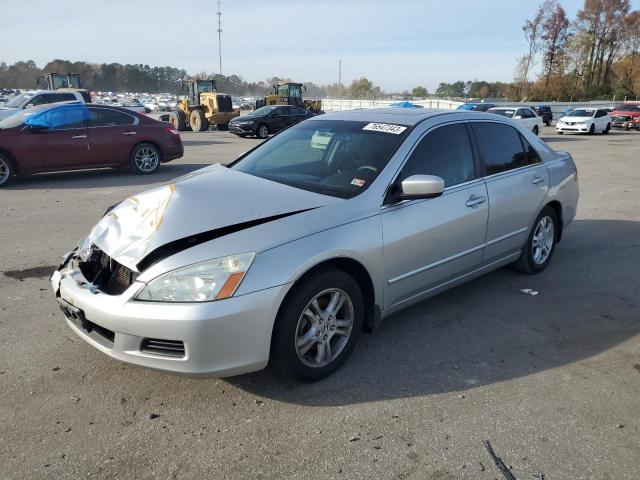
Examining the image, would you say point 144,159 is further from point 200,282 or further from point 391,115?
point 200,282

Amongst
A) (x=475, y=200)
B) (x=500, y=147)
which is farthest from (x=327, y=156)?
(x=500, y=147)

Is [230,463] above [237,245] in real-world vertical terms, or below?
below

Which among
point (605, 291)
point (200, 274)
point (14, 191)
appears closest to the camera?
point (200, 274)

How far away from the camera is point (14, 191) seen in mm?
9562

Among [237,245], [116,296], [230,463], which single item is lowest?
[230,463]

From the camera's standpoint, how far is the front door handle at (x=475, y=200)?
4098mm

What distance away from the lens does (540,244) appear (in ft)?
17.3

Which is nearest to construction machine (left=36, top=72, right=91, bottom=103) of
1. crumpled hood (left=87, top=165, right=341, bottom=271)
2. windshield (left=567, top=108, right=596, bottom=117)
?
windshield (left=567, top=108, right=596, bottom=117)

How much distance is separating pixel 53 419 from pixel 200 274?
45.8 inches

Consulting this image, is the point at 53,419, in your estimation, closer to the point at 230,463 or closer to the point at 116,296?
the point at 116,296

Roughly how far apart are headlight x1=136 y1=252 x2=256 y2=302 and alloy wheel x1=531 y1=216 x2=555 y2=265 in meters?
3.43

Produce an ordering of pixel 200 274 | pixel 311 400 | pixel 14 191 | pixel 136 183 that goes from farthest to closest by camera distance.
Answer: pixel 136 183, pixel 14 191, pixel 311 400, pixel 200 274

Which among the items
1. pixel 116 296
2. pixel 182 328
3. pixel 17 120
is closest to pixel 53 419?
pixel 116 296

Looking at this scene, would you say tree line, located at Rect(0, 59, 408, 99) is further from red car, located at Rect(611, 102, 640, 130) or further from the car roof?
the car roof
